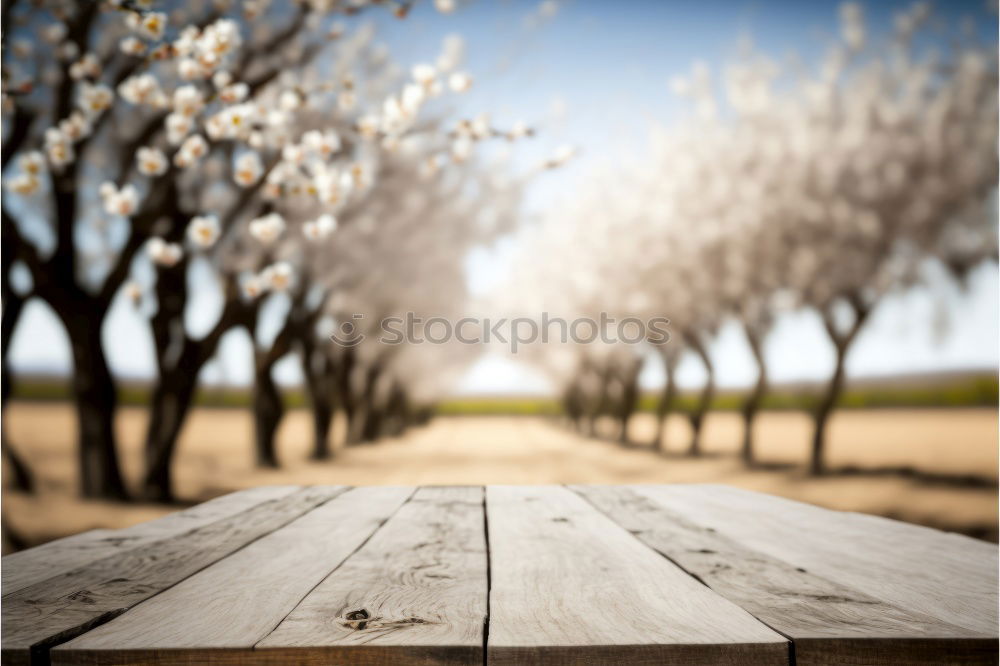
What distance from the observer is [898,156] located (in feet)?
35.5

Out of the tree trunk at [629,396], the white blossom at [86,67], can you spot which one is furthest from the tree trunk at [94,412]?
the tree trunk at [629,396]

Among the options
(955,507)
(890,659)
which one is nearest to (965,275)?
(955,507)

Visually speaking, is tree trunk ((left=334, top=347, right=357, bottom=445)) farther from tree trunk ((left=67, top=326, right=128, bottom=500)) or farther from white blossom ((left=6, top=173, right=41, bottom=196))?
white blossom ((left=6, top=173, right=41, bottom=196))

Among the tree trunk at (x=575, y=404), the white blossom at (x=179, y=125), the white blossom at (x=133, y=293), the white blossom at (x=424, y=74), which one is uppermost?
the white blossom at (x=424, y=74)

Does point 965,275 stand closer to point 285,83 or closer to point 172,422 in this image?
point 285,83

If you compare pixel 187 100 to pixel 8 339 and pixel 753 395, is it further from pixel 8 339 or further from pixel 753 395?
pixel 753 395

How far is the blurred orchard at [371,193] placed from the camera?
515 cm

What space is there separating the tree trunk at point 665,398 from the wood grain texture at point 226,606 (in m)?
17.3

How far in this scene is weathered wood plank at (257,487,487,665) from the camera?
0.96 metres

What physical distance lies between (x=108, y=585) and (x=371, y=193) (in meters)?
9.44

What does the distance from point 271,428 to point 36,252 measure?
6.51 metres

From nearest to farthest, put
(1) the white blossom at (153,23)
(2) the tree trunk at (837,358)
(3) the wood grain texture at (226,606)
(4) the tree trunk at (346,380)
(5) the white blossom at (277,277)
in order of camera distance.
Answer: (3) the wood grain texture at (226,606)
(1) the white blossom at (153,23)
(5) the white blossom at (277,277)
(2) the tree trunk at (837,358)
(4) the tree trunk at (346,380)

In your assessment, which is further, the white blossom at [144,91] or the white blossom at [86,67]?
the white blossom at [86,67]

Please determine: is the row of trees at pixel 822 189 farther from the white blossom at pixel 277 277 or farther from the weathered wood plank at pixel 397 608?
the weathered wood plank at pixel 397 608
